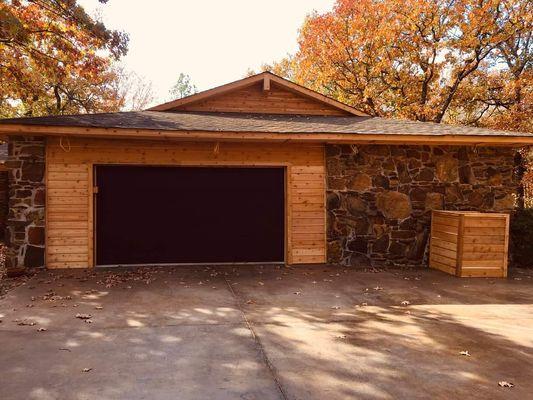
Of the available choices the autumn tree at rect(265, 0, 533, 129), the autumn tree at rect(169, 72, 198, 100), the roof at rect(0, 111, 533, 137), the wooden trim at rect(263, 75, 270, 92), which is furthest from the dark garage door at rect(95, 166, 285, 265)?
the autumn tree at rect(169, 72, 198, 100)

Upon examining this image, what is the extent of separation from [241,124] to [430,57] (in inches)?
546

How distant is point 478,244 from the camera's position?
8.66 m

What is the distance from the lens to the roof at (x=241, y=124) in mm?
8430

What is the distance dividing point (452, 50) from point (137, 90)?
23225 mm

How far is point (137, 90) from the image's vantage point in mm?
32719

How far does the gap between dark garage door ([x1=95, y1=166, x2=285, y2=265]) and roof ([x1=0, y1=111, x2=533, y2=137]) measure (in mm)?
1097

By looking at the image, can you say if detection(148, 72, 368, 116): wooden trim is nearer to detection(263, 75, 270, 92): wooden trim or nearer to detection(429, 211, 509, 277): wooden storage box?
detection(263, 75, 270, 92): wooden trim

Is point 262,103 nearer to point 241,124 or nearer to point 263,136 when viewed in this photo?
point 241,124

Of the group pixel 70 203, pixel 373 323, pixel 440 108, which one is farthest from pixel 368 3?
pixel 373 323

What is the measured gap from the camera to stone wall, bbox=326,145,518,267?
970 cm

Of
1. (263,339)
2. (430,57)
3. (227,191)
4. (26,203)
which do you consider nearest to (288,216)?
(227,191)

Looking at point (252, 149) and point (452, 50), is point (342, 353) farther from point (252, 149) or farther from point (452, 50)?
point (452, 50)

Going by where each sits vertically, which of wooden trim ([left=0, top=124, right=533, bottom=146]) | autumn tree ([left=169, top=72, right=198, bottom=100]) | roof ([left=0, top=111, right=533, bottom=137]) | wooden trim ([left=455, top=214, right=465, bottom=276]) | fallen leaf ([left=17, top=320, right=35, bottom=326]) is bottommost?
fallen leaf ([left=17, top=320, right=35, bottom=326])

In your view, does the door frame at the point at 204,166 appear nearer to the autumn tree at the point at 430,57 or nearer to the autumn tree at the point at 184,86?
the autumn tree at the point at 430,57
